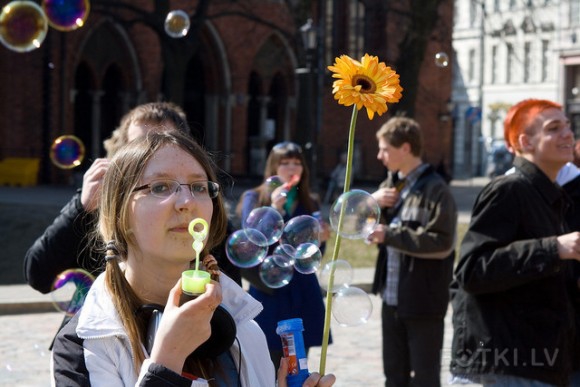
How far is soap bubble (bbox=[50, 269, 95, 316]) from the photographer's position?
377 centimetres

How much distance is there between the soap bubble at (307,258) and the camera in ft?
14.2

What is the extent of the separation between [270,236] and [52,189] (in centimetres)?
2106

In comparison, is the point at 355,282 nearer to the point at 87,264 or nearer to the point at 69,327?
the point at 87,264

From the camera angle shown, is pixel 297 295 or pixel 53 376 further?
pixel 297 295

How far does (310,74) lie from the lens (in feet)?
75.5

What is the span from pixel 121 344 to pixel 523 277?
2.27 metres

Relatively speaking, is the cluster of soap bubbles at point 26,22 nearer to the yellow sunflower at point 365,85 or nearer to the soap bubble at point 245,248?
the soap bubble at point 245,248

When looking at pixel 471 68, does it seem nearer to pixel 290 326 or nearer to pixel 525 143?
pixel 525 143

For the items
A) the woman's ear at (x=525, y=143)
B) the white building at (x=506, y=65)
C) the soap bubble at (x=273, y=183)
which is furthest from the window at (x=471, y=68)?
the woman's ear at (x=525, y=143)

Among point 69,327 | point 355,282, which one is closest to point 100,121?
point 355,282

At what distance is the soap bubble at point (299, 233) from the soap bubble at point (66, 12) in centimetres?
326

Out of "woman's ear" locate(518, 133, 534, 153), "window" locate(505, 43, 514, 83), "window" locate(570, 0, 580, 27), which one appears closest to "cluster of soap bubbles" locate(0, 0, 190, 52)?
"woman's ear" locate(518, 133, 534, 153)

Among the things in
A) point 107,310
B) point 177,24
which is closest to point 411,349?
point 107,310

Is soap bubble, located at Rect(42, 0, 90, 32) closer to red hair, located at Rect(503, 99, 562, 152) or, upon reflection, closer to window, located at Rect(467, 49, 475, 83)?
red hair, located at Rect(503, 99, 562, 152)
